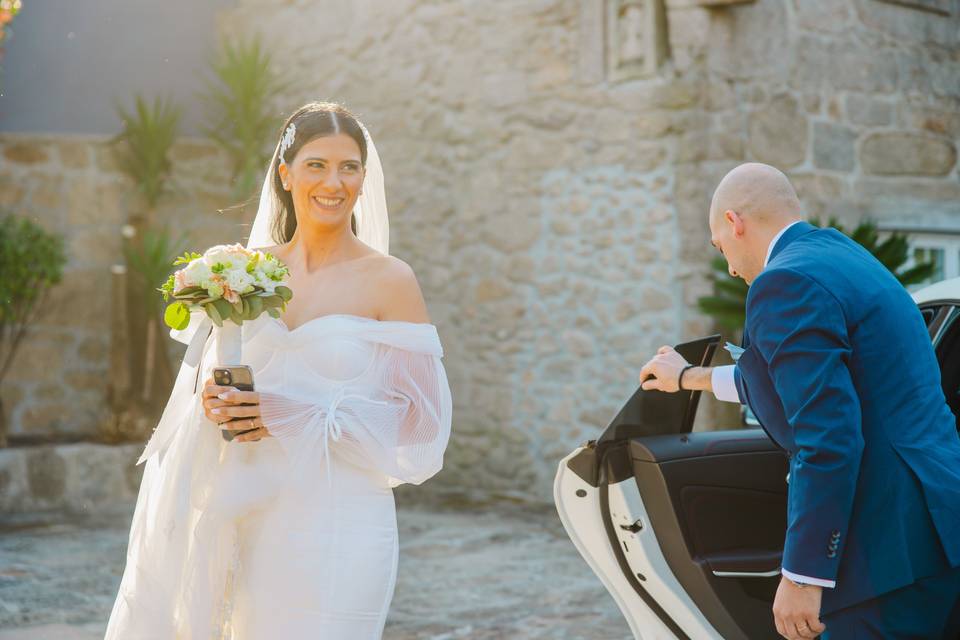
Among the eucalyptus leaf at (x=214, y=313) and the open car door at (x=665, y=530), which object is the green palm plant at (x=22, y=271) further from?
the open car door at (x=665, y=530)

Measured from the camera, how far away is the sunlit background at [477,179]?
336 inches

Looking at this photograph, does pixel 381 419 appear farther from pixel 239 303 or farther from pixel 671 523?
pixel 671 523

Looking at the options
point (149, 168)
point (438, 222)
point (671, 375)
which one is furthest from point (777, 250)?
point (149, 168)

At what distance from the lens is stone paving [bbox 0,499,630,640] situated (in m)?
5.61

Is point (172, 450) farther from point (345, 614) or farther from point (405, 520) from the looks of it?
point (405, 520)

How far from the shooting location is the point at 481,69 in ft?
31.3

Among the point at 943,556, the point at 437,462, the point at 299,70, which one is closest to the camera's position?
→ the point at 943,556

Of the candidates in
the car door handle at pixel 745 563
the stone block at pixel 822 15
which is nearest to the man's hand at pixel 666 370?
the car door handle at pixel 745 563

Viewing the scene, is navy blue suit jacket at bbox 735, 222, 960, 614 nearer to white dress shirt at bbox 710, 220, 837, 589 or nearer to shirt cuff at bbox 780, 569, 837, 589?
shirt cuff at bbox 780, 569, 837, 589

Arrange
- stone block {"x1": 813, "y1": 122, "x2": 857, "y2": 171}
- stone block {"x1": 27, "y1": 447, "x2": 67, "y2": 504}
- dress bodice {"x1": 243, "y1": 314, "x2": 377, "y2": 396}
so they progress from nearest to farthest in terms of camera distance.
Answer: dress bodice {"x1": 243, "y1": 314, "x2": 377, "y2": 396}, stone block {"x1": 27, "y1": 447, "x2": 67, "y2": 504}, stone block {"x1": 813, "y1": 122, "x2": 857, "y2": 171}

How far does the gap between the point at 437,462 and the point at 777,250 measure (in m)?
1.13

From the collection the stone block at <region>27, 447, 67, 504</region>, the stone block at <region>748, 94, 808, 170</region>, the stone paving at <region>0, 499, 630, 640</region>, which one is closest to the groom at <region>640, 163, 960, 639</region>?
the stone paving at <region>0, 499, 630, 640</region>

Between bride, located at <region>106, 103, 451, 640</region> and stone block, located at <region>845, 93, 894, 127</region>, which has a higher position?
stone block, located at <region>845, 93, 894, 127</region>

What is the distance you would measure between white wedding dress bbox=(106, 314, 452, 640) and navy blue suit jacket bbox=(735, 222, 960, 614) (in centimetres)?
110
